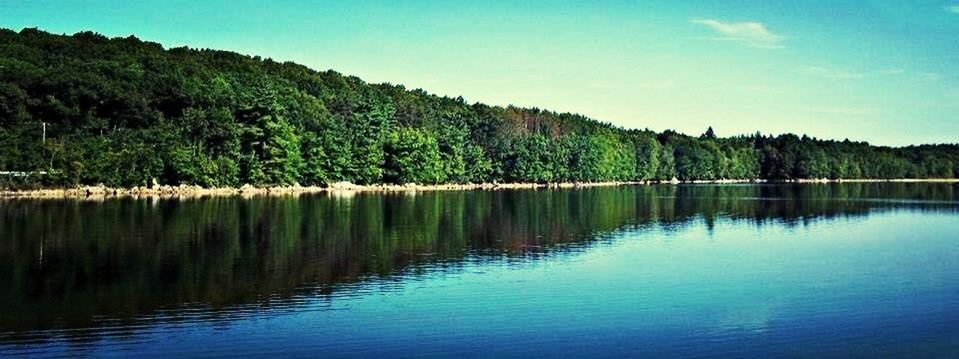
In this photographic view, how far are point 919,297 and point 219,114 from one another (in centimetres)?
6201

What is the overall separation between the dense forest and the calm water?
27281 mm

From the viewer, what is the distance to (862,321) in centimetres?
1675

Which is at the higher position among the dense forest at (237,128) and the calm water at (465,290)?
the dense forest at (237,128)

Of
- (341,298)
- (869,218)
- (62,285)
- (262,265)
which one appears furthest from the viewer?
(869,218)

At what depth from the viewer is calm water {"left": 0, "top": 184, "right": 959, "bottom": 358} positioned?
47.6 feet

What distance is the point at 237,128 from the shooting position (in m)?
74.8

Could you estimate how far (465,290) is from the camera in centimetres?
1980

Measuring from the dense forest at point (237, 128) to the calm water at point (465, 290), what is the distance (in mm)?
27281

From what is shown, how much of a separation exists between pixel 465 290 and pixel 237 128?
193ft

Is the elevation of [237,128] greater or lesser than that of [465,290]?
greater

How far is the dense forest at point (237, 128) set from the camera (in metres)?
63.6

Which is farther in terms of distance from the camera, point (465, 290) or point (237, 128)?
point (237, 128)

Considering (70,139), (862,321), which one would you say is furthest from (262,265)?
(70,139)

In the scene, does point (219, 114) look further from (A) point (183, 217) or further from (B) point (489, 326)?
(B) point (489, 326)
